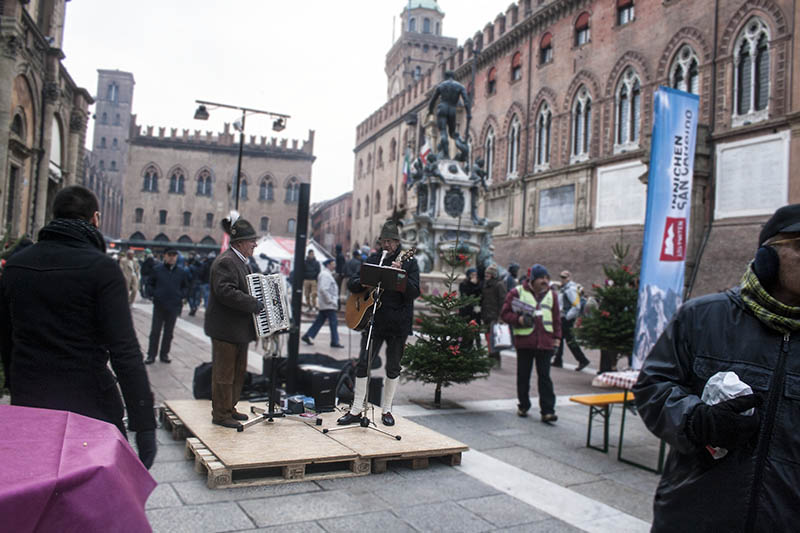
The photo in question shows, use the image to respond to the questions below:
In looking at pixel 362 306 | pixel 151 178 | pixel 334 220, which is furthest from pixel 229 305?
pixel 334 220

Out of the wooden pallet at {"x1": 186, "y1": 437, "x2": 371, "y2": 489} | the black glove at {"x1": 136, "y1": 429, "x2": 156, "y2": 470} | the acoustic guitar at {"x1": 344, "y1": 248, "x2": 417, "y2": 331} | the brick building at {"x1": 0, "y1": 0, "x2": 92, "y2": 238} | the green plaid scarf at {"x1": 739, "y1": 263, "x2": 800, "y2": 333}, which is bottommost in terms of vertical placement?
the wooden pallet at {"x1": 186, "y1": 437, "x2": 371, "y2": 489}

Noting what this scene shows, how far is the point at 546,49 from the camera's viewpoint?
30.2 meters

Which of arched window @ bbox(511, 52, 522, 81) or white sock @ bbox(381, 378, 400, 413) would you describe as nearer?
white sock @ bbox(381, 378, 400, 413)

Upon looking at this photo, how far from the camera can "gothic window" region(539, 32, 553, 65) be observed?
97.5 feet

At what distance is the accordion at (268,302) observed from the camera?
5.72 metres

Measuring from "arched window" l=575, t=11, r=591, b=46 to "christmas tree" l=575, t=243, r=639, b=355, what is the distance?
19.6 m

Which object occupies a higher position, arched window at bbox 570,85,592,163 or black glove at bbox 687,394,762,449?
arched window at bbox 570,85,592,163

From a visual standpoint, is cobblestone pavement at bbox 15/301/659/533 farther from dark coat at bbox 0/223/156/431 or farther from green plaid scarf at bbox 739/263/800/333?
green plaid scarf at bbox 739/263/800/333

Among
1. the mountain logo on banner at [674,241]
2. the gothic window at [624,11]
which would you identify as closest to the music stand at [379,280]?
the mountain logo on banner at [674,241]

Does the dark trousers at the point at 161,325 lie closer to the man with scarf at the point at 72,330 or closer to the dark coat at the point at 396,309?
the dark coat at the point at 396,309

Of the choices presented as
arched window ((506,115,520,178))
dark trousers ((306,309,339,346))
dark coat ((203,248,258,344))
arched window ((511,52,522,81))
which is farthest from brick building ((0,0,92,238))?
arched window ((511,52,522,81))

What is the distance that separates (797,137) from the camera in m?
18.4

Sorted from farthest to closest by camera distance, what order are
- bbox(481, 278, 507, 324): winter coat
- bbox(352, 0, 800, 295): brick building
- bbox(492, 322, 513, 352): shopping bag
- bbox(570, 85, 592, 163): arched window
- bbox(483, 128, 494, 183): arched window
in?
bbox(483, 128, 494, 183): arched window, bbox(570, 85, 592, 163): arched window, bbox(352, 0, 800, 295): brick building, bbox(481, 278, 507, 324): winter coat, bbox(492, 322, 513, 352): shopping bag

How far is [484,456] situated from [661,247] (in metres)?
4.56
